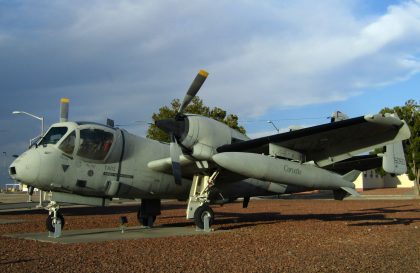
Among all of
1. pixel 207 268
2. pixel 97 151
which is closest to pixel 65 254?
pixel 207 268

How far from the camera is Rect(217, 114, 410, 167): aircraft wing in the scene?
1452cm

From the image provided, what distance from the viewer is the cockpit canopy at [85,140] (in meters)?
14.7

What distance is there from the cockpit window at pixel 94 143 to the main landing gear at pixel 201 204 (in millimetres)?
3616

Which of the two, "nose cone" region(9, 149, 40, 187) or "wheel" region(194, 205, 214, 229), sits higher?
Answer: "nose cone" region(9, 149, 40, 187)

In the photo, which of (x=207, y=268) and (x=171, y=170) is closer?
(x=207, y=268)

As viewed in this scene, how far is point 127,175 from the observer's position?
16.1 meters

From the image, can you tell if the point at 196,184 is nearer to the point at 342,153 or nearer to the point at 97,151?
the point at 97,151

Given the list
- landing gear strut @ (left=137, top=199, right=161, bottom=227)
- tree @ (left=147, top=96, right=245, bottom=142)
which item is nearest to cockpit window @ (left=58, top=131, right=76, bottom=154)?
landing gear strut @ (left=137, top=199, right=161, bottom=227)

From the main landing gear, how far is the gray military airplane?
36 mm

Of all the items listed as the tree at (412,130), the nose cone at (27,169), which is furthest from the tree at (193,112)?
the nose cone at (27,169)

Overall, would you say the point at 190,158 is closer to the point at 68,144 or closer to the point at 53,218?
the point at 68,144

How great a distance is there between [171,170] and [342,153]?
6402 mm

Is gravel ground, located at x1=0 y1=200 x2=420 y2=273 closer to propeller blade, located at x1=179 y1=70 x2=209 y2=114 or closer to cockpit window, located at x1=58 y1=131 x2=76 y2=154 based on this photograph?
cockpit window, located at x1=58 y1=131 x2=76 y2=154

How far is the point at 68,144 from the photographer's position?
1461cm
